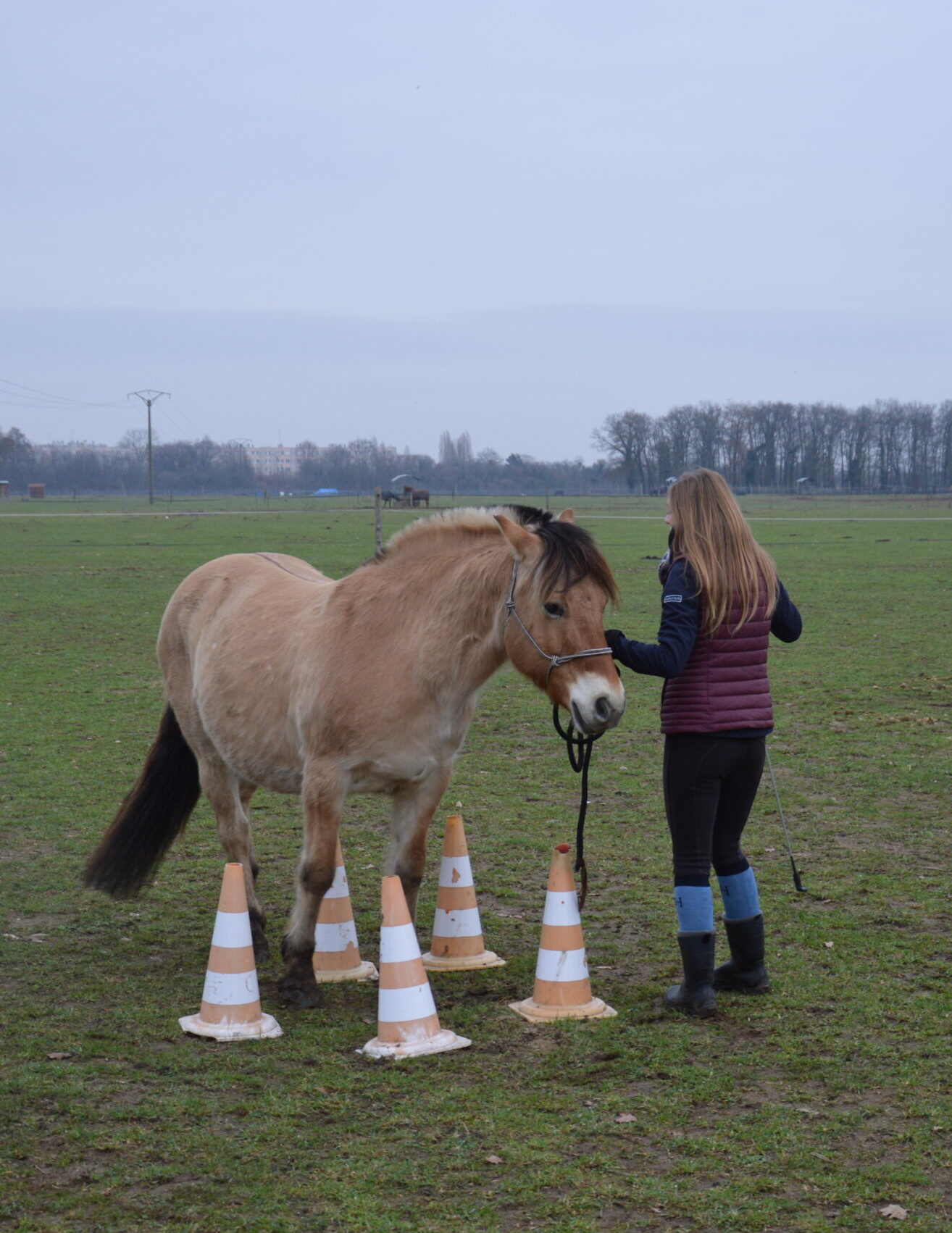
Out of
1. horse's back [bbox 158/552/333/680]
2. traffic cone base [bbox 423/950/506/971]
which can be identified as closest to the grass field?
traffic cone base [bbox 423/950/506/971]

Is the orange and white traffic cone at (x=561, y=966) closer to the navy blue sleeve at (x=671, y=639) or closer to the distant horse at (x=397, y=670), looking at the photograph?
the distant horse at (x=397, y=670)

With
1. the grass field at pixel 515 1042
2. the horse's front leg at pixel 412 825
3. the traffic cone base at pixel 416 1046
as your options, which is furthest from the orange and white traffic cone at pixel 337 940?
the traffic cone base at pixel 416 1046

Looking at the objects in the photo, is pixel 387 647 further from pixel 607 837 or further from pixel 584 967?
pixel 607 837

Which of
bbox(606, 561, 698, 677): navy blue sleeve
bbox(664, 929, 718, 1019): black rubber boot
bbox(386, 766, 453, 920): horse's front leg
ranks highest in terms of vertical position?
bbox(606, 561, 698, 677): navy blue sleeve

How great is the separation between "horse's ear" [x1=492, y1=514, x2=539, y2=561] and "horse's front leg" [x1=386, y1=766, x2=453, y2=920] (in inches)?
38.7

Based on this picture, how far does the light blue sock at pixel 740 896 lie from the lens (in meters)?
4.67

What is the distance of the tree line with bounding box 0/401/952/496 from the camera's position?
94.8 metres

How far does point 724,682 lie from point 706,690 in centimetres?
8

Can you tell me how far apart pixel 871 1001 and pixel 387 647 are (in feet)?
7.69

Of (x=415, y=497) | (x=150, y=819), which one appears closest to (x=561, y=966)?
(x=150, y=819)

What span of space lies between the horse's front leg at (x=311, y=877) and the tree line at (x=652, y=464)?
276ft

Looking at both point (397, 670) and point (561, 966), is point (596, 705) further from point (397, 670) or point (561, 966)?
point (561, 966)

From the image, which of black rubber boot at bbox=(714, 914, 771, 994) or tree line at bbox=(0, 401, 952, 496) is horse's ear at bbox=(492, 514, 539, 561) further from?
tree line at bbox=(0, 401, 952, 496)

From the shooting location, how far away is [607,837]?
6.82 meters
